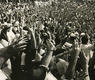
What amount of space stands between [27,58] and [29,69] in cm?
39

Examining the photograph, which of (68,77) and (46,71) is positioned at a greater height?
(46,71)

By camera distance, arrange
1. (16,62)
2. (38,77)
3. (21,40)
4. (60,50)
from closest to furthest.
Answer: (21,40), (38,77), (16,62), (60,50)

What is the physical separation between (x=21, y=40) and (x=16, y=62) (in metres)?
0.78

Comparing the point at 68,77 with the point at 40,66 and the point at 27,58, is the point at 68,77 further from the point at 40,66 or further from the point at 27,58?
the point at 40,66

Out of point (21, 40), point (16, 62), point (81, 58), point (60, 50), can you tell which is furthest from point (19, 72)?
point (60, 50)

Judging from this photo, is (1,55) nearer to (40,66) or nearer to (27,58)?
(40,66)

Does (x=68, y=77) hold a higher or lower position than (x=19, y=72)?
lower

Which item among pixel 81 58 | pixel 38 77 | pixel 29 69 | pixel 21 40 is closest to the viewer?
pixel 21 40

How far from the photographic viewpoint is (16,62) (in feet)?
10.3

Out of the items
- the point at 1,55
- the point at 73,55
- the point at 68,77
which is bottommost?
the point at 68,77

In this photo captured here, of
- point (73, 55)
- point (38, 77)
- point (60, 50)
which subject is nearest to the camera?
point (38, 77)

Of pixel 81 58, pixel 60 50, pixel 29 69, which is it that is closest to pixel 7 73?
pixel 29 69

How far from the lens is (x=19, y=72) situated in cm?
305

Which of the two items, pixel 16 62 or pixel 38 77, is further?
pixel 16 62
